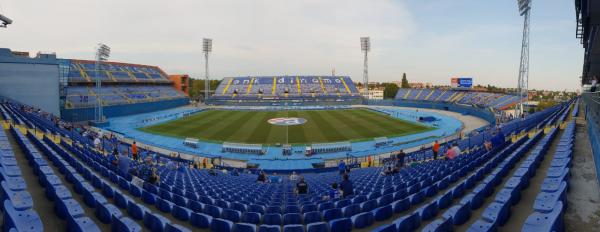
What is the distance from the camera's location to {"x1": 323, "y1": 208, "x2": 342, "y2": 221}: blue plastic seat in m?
6.63

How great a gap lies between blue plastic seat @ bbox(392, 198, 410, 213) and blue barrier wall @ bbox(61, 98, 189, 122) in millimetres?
51681

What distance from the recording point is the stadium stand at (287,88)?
79.6 m

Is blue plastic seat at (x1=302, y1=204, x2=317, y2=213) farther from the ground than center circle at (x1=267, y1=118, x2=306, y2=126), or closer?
farther from the ground

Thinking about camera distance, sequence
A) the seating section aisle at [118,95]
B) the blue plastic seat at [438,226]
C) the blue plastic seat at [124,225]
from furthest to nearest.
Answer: the seating section aisle at [118,95]
the blue plastic seat at [124,225]
the blue plastic seat at [438,226]

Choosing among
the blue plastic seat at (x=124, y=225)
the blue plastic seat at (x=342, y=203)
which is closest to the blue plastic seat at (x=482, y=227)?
the blue plastic seat at (x=342, y=203)

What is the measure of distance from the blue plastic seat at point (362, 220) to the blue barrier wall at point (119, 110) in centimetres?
5158

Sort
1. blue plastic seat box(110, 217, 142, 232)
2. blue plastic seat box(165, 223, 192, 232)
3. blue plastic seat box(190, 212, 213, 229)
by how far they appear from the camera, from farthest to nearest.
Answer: blue plastic seat box(190, 212, 213, 229) → blue plastic seat box(165, 223, 192, 232) → blue plastic seat box(110, 217, 142, 232)

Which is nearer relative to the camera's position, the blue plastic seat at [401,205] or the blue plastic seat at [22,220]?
the blue plastic seat at [22,220]

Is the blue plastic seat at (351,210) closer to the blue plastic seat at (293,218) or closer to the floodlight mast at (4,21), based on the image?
the blue plastic seat at (293,218)

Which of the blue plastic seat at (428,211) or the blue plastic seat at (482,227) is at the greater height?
the blue plastic seat at (482,227)

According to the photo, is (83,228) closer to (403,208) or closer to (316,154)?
(403,208)

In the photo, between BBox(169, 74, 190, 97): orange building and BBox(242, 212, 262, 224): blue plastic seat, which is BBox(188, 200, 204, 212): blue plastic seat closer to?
BBox(242, 212, 262, 224): blue plastic seat

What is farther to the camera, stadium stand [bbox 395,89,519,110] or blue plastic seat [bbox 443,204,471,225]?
stadium stand [bbox 395,89,519,110]

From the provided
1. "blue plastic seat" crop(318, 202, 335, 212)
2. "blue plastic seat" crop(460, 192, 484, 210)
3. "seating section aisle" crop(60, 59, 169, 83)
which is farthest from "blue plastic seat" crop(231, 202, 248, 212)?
"seating section aisle" crop(60, 59, 169, 83)
